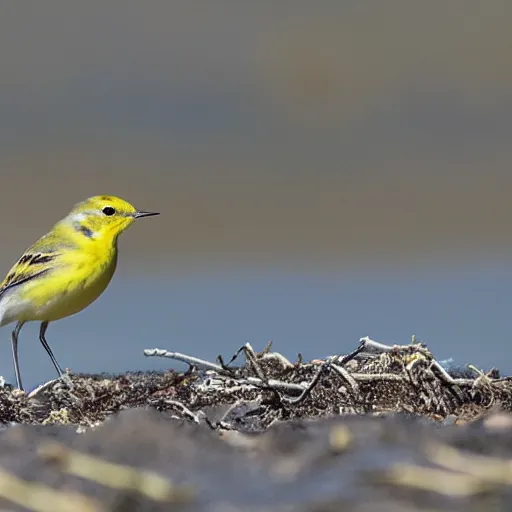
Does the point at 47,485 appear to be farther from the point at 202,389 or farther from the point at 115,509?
the point at 202,389

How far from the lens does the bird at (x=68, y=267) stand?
28.2 ft

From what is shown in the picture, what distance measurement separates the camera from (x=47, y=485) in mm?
1354

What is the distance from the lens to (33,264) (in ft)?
28.9

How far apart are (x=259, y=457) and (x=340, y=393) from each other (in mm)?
1381

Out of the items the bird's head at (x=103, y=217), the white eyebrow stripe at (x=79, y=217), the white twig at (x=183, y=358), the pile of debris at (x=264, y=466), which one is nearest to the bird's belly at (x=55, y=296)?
the bird's head at (x=103, y=217)

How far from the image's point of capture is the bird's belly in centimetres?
856

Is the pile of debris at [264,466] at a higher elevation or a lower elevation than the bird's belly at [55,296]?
lower

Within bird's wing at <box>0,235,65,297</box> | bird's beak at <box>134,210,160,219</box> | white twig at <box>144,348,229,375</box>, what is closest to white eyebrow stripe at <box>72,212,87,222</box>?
bird's wing at <box>0,235,65,297</box>

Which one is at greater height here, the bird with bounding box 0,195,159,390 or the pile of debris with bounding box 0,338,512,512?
the bird with bounding box 0,195,159,390

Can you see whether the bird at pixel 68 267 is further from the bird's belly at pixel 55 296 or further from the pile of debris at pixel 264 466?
the pile of debris at pixel 264 466

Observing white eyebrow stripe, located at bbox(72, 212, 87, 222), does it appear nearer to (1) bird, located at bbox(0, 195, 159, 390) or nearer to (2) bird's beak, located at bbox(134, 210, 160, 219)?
(1) bird, located at bbox(0, 195, 159, 390)

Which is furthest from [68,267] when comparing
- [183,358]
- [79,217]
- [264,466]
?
[264,466]

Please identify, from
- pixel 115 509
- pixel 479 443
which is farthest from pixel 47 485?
pixel 479 443

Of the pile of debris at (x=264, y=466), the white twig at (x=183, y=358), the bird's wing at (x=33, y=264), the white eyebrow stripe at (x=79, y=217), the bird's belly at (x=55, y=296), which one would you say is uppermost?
the white eyebrow stripe at (x=79, y=217)
